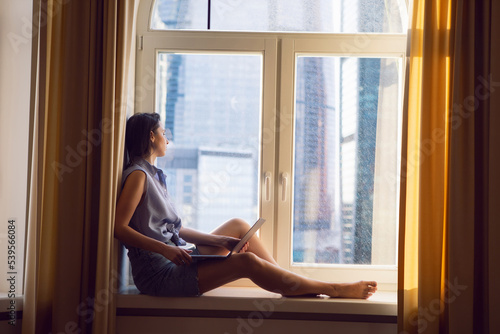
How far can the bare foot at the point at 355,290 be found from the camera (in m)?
2.09

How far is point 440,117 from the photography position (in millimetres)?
2062

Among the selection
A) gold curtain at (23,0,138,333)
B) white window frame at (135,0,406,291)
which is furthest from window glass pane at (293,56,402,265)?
gold curtain at (23,0,138,333)

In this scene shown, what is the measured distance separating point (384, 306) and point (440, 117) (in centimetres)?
88

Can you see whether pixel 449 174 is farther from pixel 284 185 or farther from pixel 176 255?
pixel 176 255

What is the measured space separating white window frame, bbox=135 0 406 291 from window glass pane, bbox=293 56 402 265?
50mm

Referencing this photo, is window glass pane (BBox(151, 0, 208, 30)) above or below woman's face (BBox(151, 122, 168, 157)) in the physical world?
above

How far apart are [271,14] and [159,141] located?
917 mm

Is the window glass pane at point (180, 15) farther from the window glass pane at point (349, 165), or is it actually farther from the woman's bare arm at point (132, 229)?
the woman's bare arm at point (132, 229)

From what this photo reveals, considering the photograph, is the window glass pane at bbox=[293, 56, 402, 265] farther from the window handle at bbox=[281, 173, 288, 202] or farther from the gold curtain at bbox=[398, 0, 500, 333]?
the gold curtain at bbox=[398, 0, 500, 333]

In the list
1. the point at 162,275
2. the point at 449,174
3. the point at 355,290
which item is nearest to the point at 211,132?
the point at 162,275

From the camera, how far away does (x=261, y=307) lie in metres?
2.09

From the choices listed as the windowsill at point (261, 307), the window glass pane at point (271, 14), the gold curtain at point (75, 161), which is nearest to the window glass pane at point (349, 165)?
the window glass pane at point (271, 14)

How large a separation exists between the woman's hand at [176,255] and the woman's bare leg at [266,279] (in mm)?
72

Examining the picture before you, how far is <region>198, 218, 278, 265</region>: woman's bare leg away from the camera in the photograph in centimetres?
223
